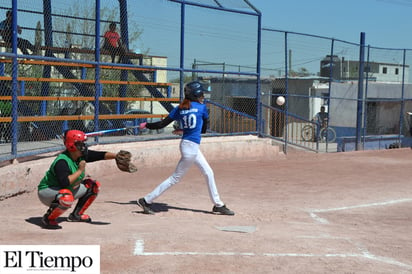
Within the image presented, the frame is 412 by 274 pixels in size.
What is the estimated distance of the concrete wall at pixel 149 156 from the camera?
9.07m

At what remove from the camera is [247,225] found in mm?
7367

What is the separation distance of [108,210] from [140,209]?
0.46 m

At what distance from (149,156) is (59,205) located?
607 centimetres

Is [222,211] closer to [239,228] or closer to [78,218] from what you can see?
[239,228]

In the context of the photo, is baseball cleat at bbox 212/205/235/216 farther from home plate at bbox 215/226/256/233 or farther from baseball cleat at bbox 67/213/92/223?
baseball cleat at bbox 67/213/92/223

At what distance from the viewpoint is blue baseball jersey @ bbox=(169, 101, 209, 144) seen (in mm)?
7863

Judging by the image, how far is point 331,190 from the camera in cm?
1072

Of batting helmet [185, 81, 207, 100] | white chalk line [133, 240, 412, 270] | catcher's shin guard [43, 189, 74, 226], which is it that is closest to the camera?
white chalk line [133, 240, 412, 270]

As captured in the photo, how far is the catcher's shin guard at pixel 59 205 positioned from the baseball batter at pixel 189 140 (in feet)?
5.05

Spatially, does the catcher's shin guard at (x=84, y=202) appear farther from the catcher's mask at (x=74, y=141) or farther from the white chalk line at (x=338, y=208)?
the white chalk line at (x=338, y=208)

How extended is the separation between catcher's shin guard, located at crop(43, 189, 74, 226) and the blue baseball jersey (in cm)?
197

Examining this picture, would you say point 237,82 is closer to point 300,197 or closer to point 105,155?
point 300,197

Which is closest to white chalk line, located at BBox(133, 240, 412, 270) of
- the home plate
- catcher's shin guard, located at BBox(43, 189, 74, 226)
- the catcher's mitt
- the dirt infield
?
the dirt infield

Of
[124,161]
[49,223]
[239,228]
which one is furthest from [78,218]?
[239,228]
